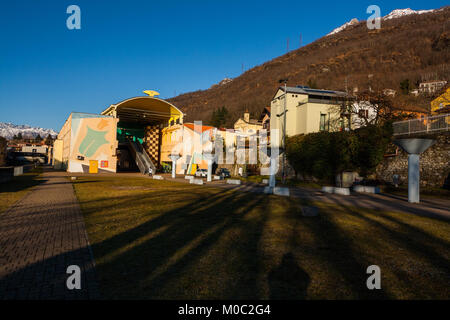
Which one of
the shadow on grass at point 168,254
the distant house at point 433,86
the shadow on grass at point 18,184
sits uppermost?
the distant house at point 433,86

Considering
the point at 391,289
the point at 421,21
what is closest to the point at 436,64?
the point at 421,21

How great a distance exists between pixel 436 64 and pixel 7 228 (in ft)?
337

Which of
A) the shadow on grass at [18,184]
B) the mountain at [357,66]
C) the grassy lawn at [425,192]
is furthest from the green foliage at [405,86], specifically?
the shadow on grass at [18,184]

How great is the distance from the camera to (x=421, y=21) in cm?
13275

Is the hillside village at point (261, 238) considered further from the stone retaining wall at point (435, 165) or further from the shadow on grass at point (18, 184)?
the shadow on grass at point (18, 184)

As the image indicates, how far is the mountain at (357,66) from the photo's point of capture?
259ft

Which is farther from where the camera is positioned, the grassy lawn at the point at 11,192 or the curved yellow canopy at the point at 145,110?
the curved yellow canopy at the point at 145,110

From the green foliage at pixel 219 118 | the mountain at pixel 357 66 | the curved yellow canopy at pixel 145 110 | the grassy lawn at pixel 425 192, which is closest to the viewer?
the grassy lawn at pixel 425 192

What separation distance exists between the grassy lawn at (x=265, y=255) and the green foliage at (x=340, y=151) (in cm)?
1468

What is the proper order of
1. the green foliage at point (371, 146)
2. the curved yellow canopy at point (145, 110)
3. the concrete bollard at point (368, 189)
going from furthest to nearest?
1. the curved yellow canopy at point (145, 110)
2. the green foliage at point (371, 146)
3. the concrete bollard at point (368, 189)

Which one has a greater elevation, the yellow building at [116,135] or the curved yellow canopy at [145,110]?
the curved yellow canopy at [145,110]

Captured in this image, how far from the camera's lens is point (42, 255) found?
5172 millimetres

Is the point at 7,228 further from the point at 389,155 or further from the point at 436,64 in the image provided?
the point at 436,64

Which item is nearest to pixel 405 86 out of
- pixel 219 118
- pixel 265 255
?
pixel 219 118
